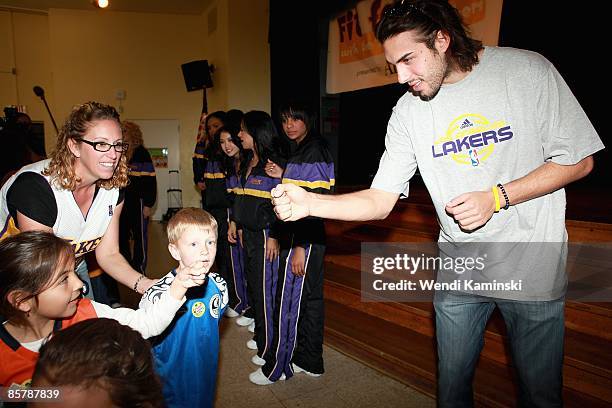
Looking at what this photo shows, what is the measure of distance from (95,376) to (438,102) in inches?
48.2

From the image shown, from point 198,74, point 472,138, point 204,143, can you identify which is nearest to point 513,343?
point 472,138

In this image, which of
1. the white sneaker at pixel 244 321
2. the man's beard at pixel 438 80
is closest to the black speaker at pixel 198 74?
the white sneaker at pixel 244 321

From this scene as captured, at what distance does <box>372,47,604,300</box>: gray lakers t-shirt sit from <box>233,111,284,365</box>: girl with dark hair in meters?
1.35

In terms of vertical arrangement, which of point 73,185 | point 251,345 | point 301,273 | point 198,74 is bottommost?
point 251,345

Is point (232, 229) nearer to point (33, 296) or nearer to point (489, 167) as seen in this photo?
point (33, 296)

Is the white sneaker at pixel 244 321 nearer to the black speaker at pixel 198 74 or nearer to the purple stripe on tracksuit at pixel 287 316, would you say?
the purple stripe on tracksuit at pixel 287 316

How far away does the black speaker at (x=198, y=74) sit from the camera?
24.5 ft

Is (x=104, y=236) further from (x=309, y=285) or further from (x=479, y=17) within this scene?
(x=479, y=17)

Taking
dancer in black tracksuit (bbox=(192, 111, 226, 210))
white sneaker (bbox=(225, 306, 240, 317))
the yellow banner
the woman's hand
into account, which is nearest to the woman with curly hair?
the woman's hand

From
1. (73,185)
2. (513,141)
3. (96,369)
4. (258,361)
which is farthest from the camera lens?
(258,361)

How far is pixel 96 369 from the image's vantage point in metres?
0.77

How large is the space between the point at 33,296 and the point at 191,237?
0.46m

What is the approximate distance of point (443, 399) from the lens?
4.60 feet

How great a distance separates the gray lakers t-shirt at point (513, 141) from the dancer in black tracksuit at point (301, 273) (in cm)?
101
